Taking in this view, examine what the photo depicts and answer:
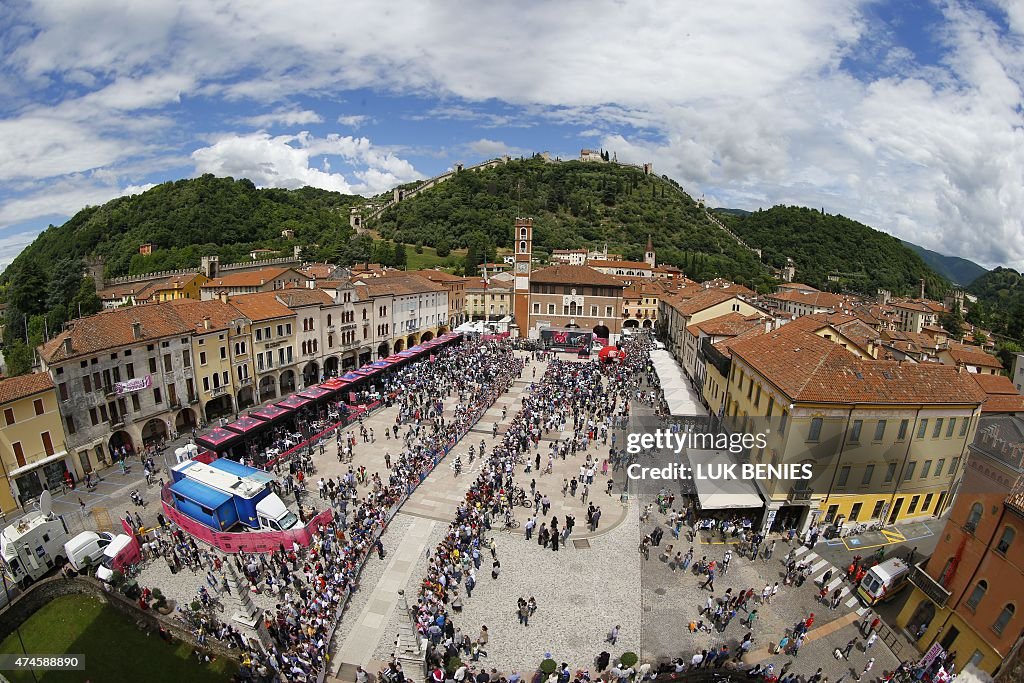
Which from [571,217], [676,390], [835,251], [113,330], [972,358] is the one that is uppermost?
[571,217]

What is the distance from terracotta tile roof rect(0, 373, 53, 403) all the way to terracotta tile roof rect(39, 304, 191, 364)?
97 cm

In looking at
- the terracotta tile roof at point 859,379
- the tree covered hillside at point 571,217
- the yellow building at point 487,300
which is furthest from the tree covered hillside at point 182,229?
the terracotta tile roof at point 859,379

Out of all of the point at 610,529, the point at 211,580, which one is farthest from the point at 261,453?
the point at 610,529

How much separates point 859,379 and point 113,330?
3903 centimetres

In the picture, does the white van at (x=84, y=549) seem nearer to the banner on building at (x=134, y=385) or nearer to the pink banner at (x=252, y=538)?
the pink banner at (x=252, y=538)

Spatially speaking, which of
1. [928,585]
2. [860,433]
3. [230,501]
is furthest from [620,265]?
[230,501]

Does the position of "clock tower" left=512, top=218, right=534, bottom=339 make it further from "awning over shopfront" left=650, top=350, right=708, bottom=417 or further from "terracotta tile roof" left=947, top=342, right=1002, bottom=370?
"terracotta tile roof" left=947, top=342, right=1002, bottom=370

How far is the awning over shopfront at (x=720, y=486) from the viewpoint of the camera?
22.2 meters

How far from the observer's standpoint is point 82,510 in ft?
78.1

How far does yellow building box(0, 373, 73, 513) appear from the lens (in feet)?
77.1

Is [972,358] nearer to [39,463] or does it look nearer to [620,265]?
[620,265]

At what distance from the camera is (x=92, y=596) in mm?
19234

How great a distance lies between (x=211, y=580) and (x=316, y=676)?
6.71m

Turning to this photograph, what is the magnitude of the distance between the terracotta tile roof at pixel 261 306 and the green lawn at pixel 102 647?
72.3 feet
